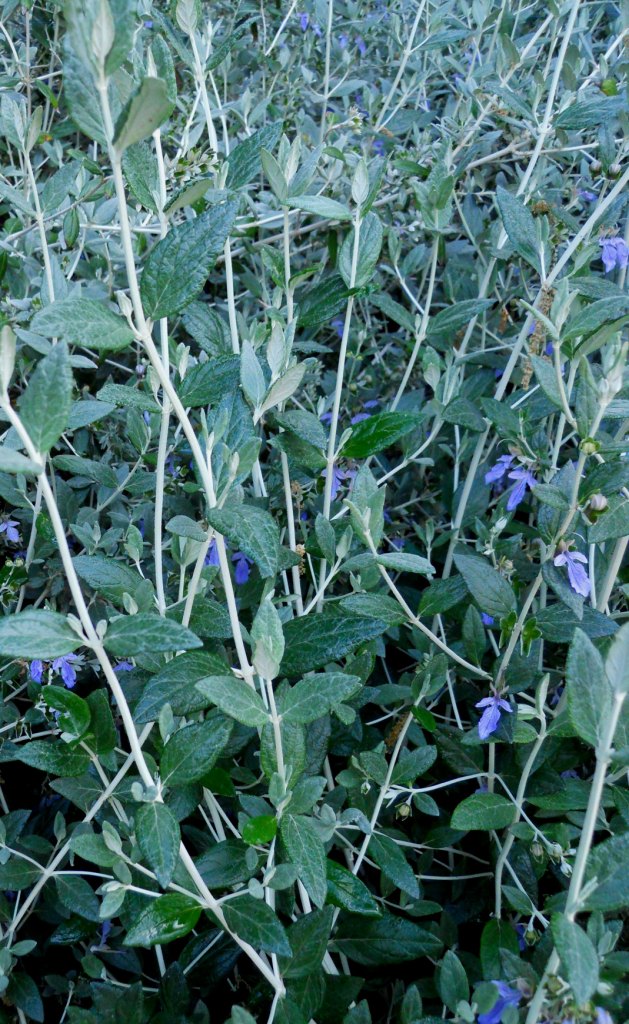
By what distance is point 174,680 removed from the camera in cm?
83

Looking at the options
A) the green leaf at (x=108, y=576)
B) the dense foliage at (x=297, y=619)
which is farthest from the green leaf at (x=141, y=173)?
the green leaf at (x=108, y=576)

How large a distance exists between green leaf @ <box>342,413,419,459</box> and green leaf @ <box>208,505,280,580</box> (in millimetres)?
229

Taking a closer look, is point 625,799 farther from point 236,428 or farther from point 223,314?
point 223,314

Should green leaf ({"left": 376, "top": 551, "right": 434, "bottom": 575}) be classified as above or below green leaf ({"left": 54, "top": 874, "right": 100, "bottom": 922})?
above

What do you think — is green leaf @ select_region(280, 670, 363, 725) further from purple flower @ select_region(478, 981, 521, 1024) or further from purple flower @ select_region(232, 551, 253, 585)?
purple flower @ select_region(232, 551, 253, 585)

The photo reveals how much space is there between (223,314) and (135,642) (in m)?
1.13

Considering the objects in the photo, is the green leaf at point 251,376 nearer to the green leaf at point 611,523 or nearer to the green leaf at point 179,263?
the green leaf at point 179,263

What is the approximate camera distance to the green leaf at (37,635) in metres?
0.65

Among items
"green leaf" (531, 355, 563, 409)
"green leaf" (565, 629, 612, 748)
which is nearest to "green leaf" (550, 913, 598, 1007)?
"green leaf" (565, 629, 612, 748)

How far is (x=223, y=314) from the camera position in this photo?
1705 mm

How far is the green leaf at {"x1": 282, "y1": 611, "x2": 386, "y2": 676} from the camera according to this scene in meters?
0.84

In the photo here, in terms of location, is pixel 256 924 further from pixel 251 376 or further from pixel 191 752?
pixel 251 376

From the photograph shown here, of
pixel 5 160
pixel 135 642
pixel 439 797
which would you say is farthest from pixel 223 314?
pixel 135 642

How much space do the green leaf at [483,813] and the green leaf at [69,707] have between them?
40 centimetres
